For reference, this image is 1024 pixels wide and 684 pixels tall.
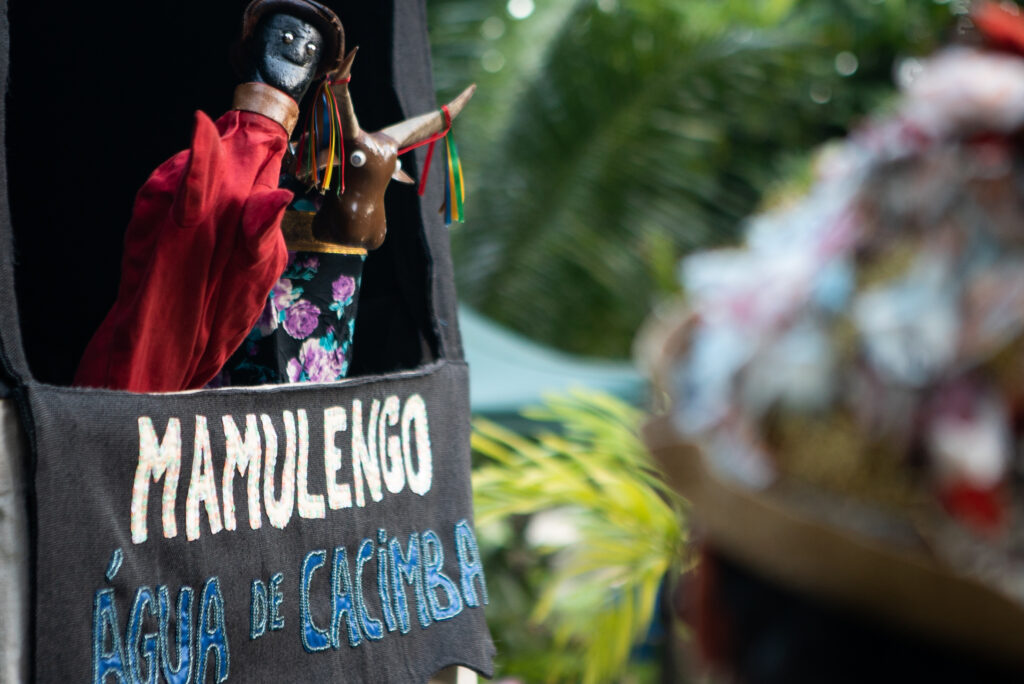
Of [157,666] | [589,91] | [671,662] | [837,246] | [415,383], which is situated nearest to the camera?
[837,246]

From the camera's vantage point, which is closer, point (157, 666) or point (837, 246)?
point (837, 246)

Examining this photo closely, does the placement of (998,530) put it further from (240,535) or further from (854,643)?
(240,535)

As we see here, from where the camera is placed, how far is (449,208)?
1.05 meters

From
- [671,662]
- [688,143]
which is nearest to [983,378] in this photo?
[671,662]

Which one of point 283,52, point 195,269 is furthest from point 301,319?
point 283,52

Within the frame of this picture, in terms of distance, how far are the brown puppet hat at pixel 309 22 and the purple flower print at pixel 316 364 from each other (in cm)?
26

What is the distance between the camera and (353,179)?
0.87 meters

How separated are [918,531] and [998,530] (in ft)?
0.06

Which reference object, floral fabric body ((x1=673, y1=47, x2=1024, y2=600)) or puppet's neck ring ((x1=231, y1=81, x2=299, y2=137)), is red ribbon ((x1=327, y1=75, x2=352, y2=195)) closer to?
puppet's neck ring ((x1=231, y1=81, x2=299, y2=137))

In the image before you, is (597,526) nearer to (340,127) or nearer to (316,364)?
(316,364)

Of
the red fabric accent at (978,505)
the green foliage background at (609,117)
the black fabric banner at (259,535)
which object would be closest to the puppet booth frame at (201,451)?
the black fabric banner at (259,535)

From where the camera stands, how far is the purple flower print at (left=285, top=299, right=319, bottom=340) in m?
0.89

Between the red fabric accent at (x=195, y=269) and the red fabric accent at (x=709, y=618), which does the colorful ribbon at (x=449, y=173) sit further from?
the red fabric accent at (x=709, y=618)

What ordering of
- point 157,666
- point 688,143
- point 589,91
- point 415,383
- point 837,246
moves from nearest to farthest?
point 837,246
point 157,666
point 415,383
point 589,91
point 688,143
